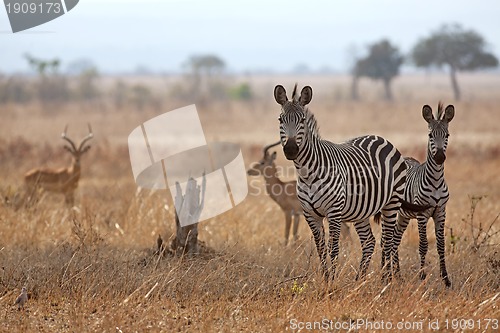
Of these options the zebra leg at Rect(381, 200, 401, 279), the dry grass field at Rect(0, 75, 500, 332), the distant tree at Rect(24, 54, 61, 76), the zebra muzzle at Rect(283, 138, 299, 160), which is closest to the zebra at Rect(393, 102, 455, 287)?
the zebra leg at Rect(381, 200, 401, 279)

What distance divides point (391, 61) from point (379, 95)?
600 inches

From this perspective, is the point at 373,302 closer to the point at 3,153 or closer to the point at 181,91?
the point at 3,153

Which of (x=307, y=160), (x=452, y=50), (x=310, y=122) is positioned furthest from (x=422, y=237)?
(x=452, y=50)

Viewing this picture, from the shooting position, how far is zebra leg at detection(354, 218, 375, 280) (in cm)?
853

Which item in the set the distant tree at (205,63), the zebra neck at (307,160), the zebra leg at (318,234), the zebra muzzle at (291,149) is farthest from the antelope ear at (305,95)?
the distant tree at (205,63)

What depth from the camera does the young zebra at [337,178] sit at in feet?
25.6

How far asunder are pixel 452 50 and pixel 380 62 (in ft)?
25.0

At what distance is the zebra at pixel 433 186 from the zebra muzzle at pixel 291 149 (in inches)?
72.3

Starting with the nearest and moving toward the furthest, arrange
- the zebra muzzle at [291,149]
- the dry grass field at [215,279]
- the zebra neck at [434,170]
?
the dry grass field at [215,279] → the zebra muzzle at [291,149] → the zebra neck at [434,170]

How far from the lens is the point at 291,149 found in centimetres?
753

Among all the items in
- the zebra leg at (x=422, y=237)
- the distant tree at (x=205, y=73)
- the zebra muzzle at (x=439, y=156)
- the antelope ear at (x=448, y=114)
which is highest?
the antelope ear at (x=448, y=114)

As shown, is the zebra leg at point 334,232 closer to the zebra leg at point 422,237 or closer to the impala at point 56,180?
the zebra leg at point 422,237

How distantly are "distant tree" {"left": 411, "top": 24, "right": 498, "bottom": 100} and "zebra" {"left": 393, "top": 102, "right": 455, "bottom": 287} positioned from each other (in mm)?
48347

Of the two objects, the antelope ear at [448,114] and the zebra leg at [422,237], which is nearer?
the antelope ear at [448,114]
